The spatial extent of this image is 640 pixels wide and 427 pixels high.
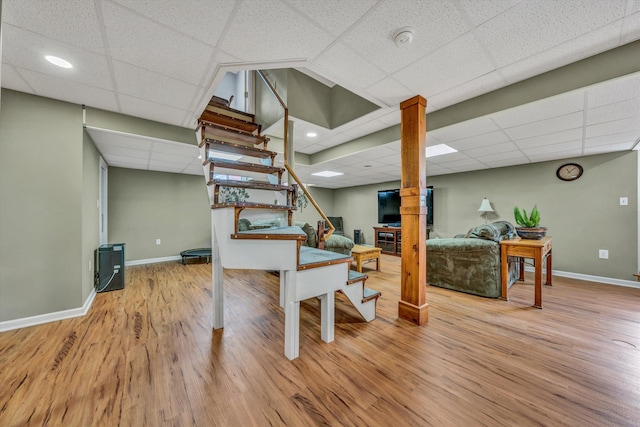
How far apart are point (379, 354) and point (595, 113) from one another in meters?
3.18

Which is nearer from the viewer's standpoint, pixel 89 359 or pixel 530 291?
pixel 89 359

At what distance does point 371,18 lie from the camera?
1.57 meters

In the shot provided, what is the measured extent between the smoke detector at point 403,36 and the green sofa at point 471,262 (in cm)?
254

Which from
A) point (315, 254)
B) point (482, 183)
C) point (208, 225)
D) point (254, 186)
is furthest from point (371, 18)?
point (208, 225)

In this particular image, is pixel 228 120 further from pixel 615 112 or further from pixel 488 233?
pixel 615 112

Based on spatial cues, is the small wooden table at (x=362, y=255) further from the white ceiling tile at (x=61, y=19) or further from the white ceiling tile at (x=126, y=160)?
the white ceiling tile at (x=126, y=160)

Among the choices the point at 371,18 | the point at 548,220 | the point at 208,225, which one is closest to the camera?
the point at 371,18

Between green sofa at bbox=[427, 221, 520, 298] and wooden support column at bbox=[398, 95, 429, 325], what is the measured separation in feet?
3.91

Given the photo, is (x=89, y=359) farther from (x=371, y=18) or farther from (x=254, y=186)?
(x=371, y=18)

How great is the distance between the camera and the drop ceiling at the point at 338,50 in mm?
1504

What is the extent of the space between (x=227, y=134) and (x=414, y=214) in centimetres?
215

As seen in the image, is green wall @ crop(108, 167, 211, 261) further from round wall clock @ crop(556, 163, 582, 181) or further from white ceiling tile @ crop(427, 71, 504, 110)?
round wall clock @ crop(556, 163, 582, 181)

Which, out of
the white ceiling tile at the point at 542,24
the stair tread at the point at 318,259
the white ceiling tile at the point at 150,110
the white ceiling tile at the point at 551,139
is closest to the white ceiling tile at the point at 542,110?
the white ceiling tile at the point at 542,24

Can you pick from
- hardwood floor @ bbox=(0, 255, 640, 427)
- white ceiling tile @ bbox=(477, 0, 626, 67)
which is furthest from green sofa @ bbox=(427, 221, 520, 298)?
white ceiling tile @ bbox=(477, 0, 626, 67)
